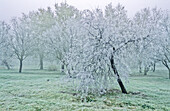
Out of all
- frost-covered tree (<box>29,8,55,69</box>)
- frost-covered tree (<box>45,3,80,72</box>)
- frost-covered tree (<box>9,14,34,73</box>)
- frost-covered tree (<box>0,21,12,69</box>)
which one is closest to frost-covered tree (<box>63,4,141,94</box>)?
frost-covered tree (<box>45,3,80,72</box>)

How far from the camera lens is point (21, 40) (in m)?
26.6

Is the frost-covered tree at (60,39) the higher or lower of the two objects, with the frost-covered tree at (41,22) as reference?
lower

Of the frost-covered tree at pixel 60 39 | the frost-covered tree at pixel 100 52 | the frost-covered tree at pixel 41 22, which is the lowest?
the frost-covered tree at pixel 100 52

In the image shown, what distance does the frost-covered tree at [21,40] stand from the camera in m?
26.1

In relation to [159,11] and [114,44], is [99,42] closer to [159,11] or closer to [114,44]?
A: [114,44]

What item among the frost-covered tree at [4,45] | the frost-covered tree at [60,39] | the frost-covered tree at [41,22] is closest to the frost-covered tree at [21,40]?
the frost-covered tree at [4,45]

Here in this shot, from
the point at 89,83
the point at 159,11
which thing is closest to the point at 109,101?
the point at 89,83

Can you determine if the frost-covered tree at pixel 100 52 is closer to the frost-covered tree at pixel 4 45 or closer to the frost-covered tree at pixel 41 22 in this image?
the frost-covered tree at pixel 4 45

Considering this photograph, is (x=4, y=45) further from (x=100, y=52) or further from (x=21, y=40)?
(x=100, y=52)

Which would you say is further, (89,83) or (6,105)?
(89,83)

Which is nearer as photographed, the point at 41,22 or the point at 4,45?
the point at 4,45

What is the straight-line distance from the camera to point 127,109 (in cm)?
743

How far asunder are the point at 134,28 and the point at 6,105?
7726 millimetres

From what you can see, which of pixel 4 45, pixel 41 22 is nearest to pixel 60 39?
pixel 4 45
